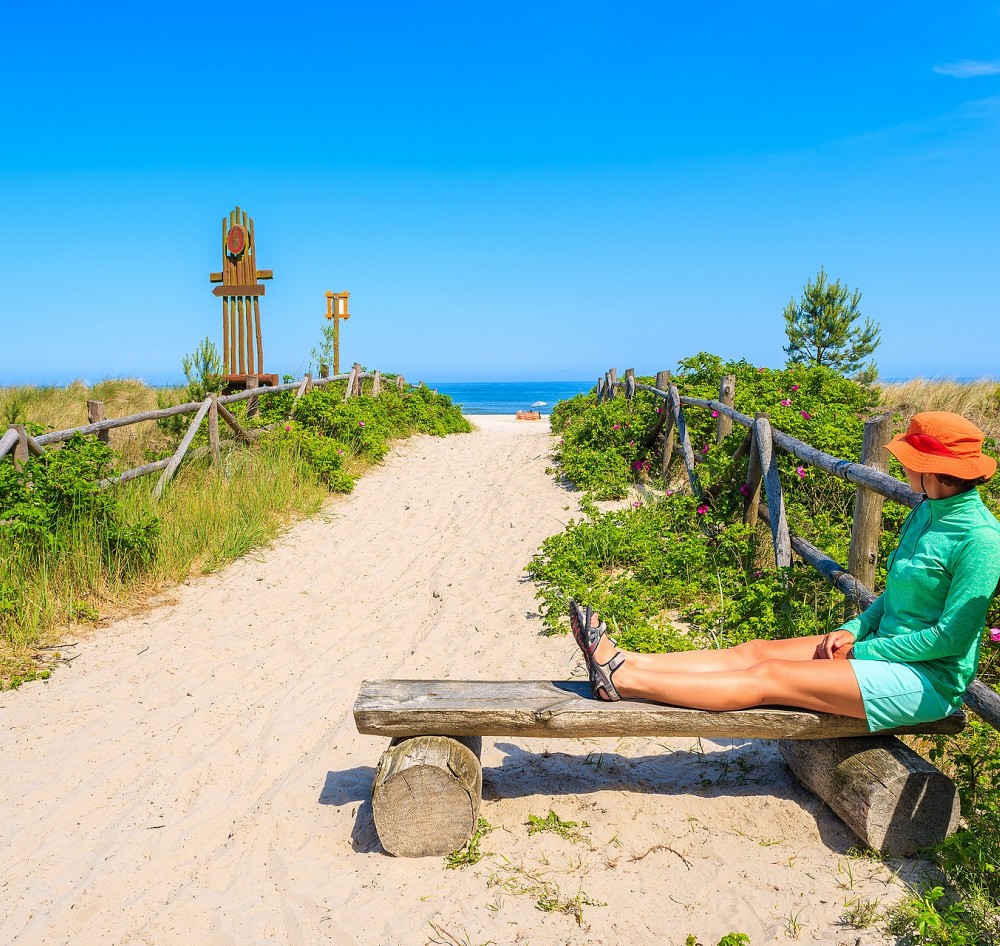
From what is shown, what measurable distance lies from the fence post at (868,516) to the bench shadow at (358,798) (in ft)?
9.14

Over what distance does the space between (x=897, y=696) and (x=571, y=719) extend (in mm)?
1262

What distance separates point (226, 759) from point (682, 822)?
2.35 m

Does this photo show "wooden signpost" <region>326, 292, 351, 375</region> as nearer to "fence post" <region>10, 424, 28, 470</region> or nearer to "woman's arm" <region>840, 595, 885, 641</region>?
"fence post" <region>10, 424, 28, 470</region>

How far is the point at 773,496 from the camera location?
5.50 metres

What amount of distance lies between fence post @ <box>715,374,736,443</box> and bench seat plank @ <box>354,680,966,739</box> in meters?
4.91

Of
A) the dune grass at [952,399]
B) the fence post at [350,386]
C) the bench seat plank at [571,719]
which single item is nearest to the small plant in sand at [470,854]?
the bench seat plank at [571,719]

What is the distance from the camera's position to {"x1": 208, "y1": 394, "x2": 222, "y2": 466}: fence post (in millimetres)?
9016

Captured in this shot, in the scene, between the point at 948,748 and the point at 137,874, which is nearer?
the point at 137,874

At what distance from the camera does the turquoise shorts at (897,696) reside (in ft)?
9.34

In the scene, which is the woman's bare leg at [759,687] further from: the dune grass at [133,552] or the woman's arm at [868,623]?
the dune grass at [133,552]

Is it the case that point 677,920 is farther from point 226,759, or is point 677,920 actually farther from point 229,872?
point 226,759

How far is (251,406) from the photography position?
1108 cm

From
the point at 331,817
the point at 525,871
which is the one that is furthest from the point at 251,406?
the point at 525,871

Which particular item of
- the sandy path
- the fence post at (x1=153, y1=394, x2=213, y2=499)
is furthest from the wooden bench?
the fence post at (x1=153, y1=394, x2=213, y2=499)
